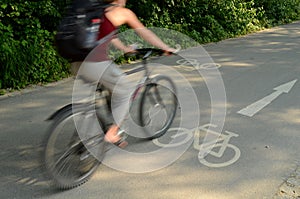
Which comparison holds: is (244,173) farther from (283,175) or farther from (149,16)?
(149,16)

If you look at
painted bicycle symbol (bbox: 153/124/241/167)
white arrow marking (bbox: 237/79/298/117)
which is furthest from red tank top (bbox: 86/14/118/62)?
white arrow marking (bbox: 237/79/298/117)

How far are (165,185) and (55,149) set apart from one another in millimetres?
1114

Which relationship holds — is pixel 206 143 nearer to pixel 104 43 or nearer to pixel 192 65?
pixel 104 43

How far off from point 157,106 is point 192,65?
3360 millimetres

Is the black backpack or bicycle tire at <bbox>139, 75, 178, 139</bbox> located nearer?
the black backpack

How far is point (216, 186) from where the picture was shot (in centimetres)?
315

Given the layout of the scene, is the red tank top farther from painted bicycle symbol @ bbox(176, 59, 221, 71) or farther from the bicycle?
painted bicycle symbol @ bbox(176, 59, 221, 71)

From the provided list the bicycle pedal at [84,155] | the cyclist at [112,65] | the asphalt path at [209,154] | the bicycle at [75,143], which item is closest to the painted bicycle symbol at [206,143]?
the asphalt path at [209,154]

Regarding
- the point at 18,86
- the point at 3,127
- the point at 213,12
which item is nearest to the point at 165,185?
the point at 3,127

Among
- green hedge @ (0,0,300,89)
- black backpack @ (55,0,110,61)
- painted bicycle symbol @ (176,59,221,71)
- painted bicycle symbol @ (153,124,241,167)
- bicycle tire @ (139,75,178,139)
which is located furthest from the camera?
painted bicycle symbol @ (176,59,221,71)

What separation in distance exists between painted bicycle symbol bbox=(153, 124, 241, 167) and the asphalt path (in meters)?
0.02

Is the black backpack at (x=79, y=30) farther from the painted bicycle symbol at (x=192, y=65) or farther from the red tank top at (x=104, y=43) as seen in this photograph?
the painted bicycle symbol at (x=192, y=65)

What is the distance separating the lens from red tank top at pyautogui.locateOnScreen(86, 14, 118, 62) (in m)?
2.94

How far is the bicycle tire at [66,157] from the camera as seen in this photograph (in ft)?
9.40
